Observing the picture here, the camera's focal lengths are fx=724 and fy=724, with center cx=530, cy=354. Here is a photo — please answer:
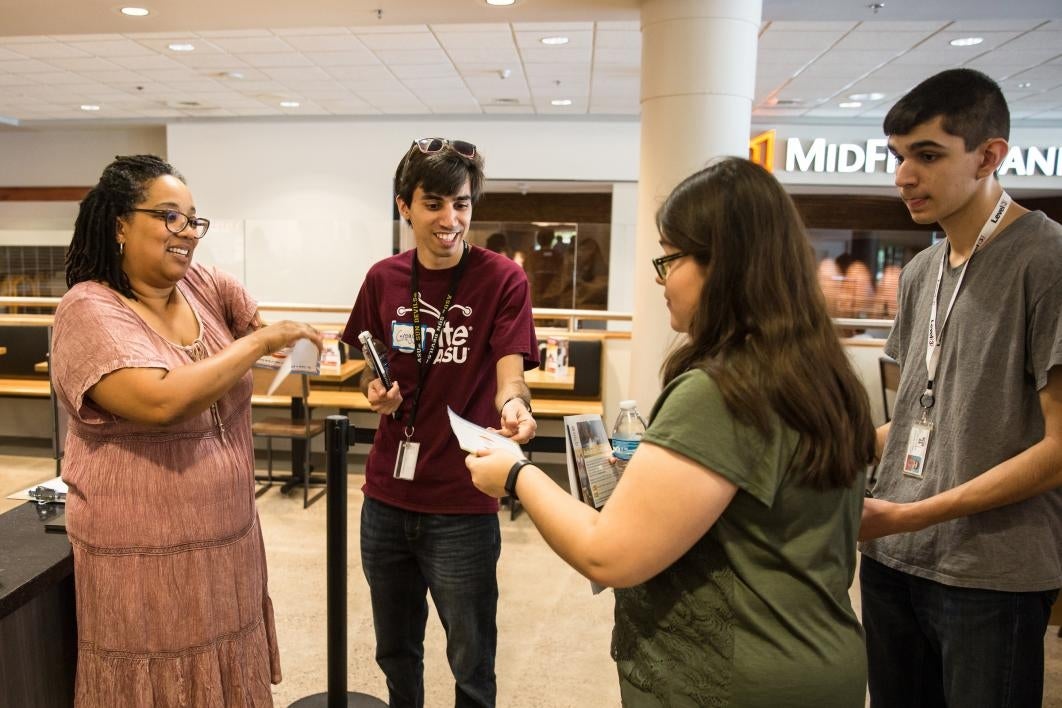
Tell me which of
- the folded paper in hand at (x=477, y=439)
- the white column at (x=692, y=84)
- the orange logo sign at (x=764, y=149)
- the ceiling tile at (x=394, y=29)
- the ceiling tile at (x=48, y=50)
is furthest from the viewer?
the orange logo sign at (x=764, y=149)

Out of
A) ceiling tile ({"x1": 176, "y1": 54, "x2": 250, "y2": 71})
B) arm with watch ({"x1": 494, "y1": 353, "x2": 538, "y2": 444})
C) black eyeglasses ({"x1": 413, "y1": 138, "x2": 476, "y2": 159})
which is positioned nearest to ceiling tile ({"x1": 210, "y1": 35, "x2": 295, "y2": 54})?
ceiling tile ({"x1": 176, "y1": 54, "x2": 250, "y2": 71})

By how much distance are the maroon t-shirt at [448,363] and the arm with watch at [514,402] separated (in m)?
0.03

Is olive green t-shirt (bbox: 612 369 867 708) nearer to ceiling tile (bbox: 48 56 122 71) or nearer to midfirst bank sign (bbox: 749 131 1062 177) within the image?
ceiling tile (bbox: 48 56 122 71)

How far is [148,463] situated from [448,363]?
665 millimetres

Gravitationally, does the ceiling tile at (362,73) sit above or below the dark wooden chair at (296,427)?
above

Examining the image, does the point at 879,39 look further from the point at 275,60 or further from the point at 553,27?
the point at 275,60

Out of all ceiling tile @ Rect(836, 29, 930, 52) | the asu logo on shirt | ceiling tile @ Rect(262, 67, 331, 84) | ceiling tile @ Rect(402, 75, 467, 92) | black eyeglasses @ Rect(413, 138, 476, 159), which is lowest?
the asu logo on shirt

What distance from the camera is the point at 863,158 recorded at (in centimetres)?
809

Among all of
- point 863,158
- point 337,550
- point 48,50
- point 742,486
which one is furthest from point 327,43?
point 863,158

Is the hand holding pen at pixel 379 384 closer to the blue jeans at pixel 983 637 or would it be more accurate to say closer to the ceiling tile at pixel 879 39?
the blue jeans at pixel 983 637

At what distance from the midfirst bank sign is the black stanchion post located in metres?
7.01

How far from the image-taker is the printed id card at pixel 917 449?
141cm

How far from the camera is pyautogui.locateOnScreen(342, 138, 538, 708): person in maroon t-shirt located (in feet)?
5.62

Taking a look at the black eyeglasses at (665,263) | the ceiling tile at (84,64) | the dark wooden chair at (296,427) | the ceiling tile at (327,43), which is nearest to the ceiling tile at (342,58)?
the ceiling tile at (327,43)
